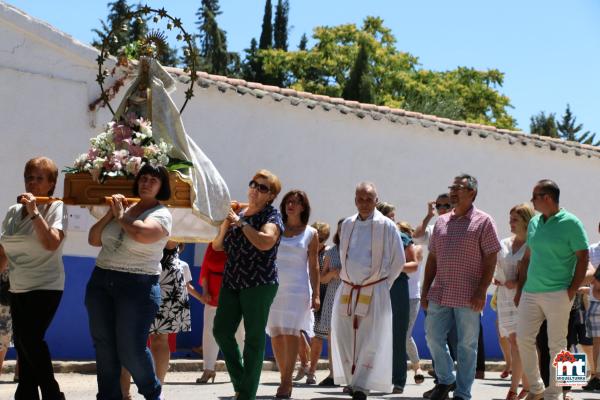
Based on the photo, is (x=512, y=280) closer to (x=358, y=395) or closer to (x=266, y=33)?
(x=358, y=395)

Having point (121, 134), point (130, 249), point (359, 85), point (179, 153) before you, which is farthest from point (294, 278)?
point (359, 85)

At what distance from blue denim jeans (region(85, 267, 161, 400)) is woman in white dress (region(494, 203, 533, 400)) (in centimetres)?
438

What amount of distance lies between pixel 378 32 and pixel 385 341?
138 feet

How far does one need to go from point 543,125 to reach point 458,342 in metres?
55.1

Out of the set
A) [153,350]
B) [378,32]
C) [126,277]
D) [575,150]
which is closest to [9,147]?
[153,350]

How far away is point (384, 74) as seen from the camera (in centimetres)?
4984

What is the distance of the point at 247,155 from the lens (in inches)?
664

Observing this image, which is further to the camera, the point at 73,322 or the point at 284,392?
the point at 73,322

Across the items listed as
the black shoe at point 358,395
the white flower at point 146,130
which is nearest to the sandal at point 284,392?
the black shoe at point 358,395

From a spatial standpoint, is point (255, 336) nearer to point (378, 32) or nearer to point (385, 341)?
point (385, 341)

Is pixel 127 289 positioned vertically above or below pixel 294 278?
above

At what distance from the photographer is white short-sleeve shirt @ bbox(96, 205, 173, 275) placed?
26.6ft

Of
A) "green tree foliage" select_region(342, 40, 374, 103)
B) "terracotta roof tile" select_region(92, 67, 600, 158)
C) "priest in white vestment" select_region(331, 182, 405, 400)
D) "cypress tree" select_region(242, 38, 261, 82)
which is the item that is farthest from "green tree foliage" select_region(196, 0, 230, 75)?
"priest in white vestment" select_region(331, 182, 405, 400)

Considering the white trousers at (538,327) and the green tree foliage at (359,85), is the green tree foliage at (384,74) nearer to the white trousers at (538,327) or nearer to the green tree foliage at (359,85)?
the green tree foliage at (359,85)
